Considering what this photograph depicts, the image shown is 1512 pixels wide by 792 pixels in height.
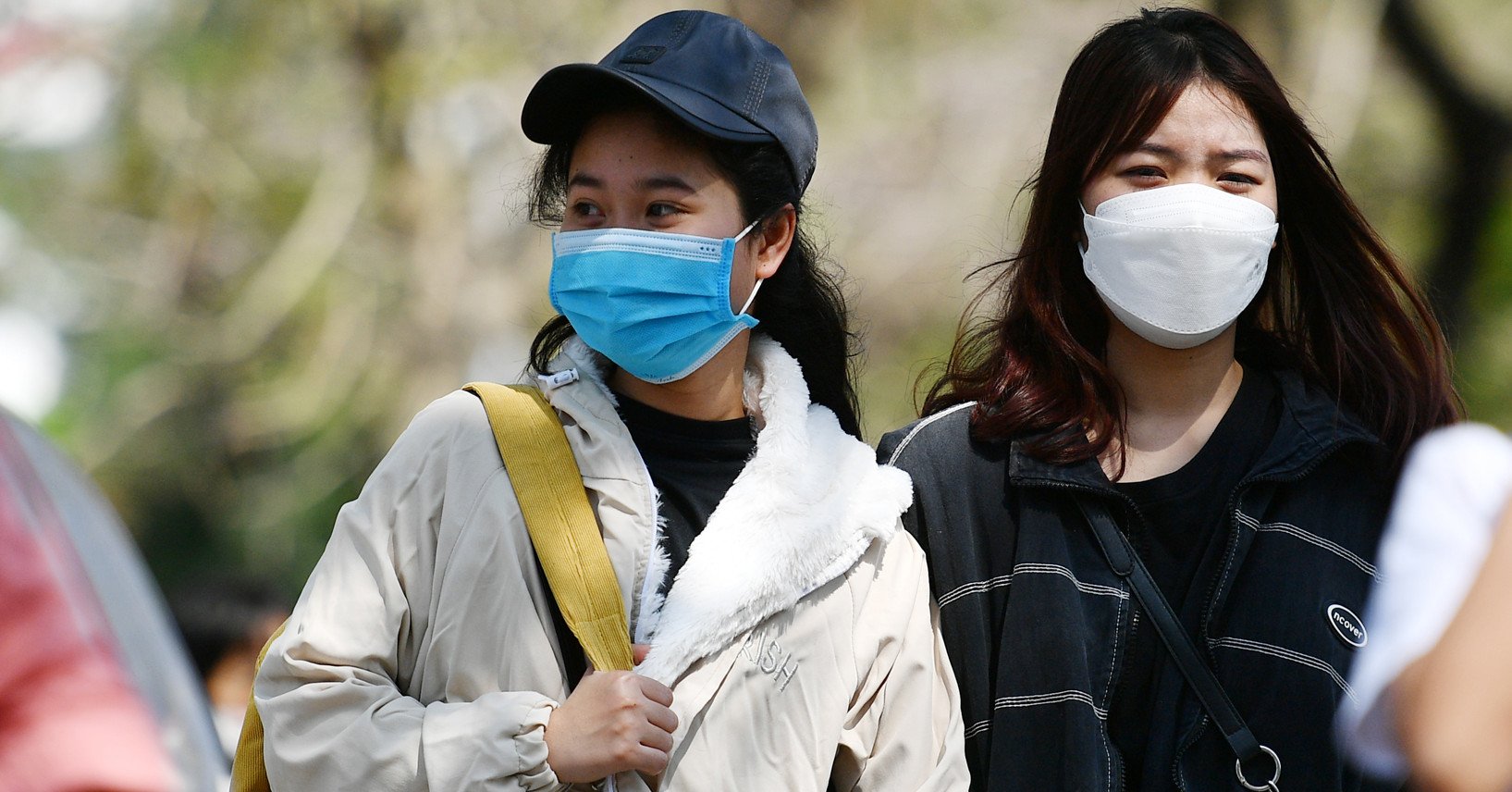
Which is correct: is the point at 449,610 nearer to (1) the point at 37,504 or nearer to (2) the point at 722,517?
(2) the point at 722,517

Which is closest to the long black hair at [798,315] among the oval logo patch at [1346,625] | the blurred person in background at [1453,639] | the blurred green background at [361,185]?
the oval logo patch at [1346,625]

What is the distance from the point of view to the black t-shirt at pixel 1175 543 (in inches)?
89.4

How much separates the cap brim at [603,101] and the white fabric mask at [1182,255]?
61cm

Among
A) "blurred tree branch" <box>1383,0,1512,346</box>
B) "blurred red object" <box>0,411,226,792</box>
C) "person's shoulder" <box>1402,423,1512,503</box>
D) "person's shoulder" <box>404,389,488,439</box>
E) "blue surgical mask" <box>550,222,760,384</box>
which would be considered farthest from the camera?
"blurred tree branch" <box>1383,0,1512,346</box>

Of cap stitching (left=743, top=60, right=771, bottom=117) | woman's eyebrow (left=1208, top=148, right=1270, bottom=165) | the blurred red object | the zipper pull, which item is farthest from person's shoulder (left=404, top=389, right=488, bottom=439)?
woman's eyebrow (left=1208, top=148, right=1270, bottom=165)

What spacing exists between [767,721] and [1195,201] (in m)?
1.10

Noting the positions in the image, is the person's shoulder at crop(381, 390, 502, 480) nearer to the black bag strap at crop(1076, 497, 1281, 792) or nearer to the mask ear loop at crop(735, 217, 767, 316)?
the mask ear loop at crop(735, 217, 767, 316)

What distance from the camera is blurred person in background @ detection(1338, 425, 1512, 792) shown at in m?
1.18

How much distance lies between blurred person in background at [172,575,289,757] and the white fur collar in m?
2.50

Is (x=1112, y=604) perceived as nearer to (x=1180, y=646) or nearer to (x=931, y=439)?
(x=1180, y=646)

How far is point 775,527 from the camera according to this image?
2178mm

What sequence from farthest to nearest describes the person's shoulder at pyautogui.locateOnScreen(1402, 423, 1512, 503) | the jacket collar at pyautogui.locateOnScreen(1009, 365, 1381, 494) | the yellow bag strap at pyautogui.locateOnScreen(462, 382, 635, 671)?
the jacket collar at pyautogui.locateOnScreen(1009, 365, 1381, 494), the yellow bag strap at pyautogui.locateOnScreen(462, 382, 635, 671), the person's shoulder at pyautogui.locateOnScreen(1402, 423, 1512, 503)

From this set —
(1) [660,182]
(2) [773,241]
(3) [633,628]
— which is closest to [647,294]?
(1) [660,182]

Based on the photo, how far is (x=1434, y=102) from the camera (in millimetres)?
6078
